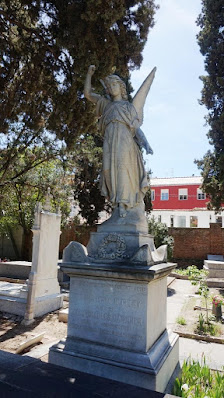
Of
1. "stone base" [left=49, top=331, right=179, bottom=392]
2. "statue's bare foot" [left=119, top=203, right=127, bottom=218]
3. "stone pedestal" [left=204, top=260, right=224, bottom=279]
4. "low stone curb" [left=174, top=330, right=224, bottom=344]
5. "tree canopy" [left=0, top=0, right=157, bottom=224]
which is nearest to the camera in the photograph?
→ "stone base" [left=49, top=331, right=179, bottom=392]

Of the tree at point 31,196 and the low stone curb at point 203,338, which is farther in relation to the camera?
the tree at point 31,196

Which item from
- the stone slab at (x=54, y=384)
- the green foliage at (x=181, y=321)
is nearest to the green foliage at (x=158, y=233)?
the green foliage at (x=181, y=321)

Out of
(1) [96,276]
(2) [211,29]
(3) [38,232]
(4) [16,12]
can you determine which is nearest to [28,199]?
(3) [38,232]

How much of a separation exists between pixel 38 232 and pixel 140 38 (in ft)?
18.2

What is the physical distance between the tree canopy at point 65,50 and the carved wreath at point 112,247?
3.40m

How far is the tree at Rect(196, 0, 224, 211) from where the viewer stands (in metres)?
14.9

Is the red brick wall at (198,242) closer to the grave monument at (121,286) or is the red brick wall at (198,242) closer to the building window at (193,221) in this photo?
the building window at (193,221)

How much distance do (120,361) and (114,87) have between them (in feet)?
11.2

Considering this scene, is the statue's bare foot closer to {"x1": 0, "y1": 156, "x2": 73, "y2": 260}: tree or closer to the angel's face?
the angel's face

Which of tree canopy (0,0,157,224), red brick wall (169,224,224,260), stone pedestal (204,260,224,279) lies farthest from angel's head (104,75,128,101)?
red brick wall (169,224,224,260)

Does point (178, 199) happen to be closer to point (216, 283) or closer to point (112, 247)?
point (216, 283)

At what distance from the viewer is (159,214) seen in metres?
29.9

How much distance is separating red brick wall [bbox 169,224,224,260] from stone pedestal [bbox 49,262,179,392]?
652 inches

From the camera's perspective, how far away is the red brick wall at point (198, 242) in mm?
19000
